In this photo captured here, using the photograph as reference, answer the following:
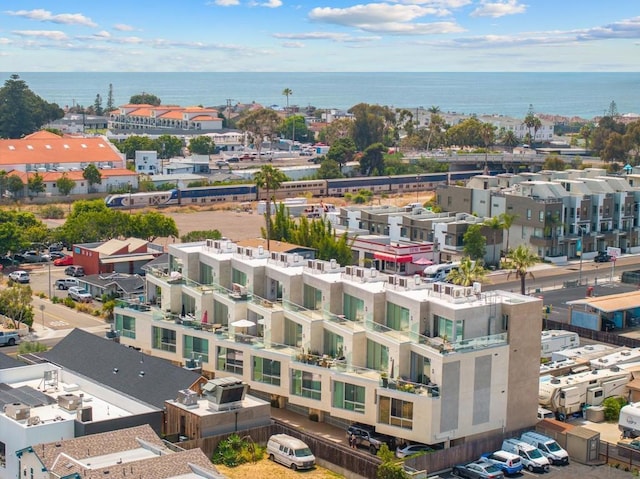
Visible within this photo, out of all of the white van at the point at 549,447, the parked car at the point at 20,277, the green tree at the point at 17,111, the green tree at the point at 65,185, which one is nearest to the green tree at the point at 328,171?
the green tree at the point at 65,185

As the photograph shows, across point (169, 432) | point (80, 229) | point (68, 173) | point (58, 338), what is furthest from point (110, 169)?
point (169, 432)

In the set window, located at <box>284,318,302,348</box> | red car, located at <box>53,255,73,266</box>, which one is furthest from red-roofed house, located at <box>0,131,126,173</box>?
window, located at <box>284,318,302,348</box>

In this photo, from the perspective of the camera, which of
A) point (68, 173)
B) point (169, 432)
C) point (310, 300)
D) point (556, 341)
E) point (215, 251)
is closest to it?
point (169, 432)

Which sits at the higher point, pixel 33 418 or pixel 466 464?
pixel 33 418

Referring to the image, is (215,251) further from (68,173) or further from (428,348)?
(68,173)

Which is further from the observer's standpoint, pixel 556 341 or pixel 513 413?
pixel 556 341

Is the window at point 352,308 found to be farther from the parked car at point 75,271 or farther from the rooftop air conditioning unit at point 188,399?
the parked car at point 75,271

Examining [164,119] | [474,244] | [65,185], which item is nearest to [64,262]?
[474,244]
